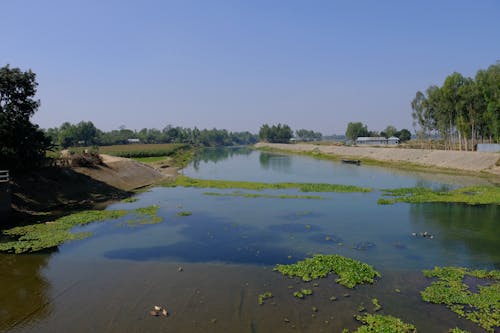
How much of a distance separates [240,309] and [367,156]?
96.8 meters

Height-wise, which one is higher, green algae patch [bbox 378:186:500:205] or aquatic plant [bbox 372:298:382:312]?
green algae patch [bbox 378:186:500:205]


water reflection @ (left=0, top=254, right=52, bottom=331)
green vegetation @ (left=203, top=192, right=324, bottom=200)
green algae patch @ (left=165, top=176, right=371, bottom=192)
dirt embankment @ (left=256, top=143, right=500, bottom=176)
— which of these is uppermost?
dirt embankment @ (left=256, top=143, right=500, bottom=176)

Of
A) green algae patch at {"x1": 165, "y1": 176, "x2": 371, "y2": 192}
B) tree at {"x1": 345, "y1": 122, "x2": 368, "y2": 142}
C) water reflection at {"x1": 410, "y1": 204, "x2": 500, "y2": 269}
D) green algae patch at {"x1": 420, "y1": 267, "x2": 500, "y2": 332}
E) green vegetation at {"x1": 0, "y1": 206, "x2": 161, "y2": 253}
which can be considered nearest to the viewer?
green algae patch at {"x1": 420, "y1": 267, "x2": 500, "y2": 332}

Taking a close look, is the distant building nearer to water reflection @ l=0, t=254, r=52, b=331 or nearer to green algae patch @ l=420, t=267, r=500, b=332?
green algae patch @ l=420, t=267, r=500, b=332

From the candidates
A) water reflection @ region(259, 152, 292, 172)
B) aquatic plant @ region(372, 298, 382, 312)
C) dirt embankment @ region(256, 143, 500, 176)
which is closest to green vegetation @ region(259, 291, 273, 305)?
aquatic plant @ region(372, 298, 382, 312)

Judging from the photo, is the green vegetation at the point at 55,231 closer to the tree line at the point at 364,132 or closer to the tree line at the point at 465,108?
the tree line at the point at 465,108


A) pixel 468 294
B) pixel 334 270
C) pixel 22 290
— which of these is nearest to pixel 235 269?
pixel 334 270

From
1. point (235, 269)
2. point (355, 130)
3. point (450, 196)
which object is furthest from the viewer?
point (355, 130)

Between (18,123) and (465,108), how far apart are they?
8244 centimetres

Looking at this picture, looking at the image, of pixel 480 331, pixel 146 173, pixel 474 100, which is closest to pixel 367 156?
pixel 474 100

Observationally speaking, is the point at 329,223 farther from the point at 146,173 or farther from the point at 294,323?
the point at 146,173

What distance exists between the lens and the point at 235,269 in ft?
60.6

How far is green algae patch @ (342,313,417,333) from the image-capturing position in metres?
12.3

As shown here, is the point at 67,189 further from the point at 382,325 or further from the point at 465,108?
the point at 465,108
